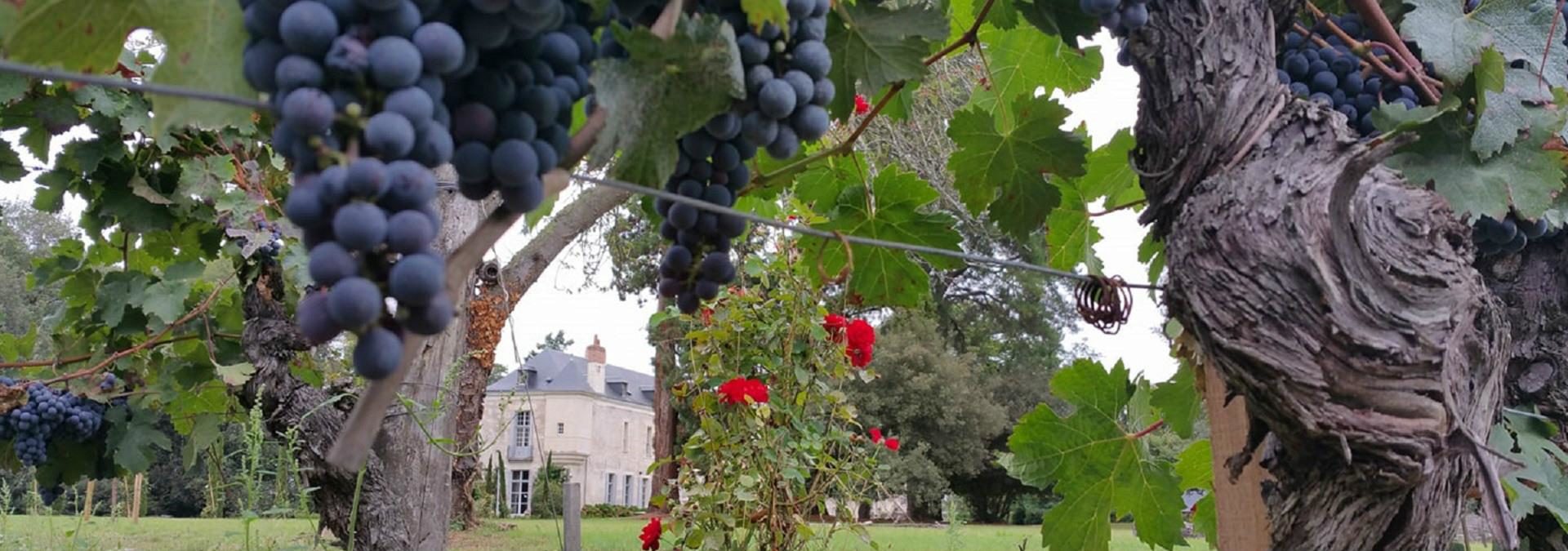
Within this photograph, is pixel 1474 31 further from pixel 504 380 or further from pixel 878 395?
pixel 504 380

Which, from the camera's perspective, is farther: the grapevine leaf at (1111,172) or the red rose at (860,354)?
the red rose at (860,354)

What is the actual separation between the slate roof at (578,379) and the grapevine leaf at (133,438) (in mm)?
31561

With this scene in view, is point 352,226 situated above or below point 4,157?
below

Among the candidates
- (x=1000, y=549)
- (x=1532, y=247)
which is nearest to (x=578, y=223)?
(x=1532, y=247)

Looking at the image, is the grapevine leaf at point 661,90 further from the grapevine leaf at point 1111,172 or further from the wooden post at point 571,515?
the wooden post at point 571,515

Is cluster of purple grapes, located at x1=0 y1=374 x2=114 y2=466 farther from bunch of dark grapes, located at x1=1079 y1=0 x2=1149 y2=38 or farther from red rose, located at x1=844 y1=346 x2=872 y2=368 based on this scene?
bunch of dark grapes, located at x1=1079 y1=0 x2=1149 y2=38

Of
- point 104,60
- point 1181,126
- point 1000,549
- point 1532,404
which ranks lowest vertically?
point 1000,549

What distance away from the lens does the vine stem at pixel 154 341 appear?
2693 mm

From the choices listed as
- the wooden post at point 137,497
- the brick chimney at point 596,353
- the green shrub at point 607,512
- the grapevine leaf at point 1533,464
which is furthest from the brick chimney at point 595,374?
Answer: the grapevine leaf at point 1533,464

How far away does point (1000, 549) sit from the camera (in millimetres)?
10398

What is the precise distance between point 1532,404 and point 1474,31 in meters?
0.62

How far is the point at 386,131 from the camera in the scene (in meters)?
0.49

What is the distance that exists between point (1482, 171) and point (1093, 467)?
2.86ft

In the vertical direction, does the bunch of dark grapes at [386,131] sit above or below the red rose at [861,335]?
below
